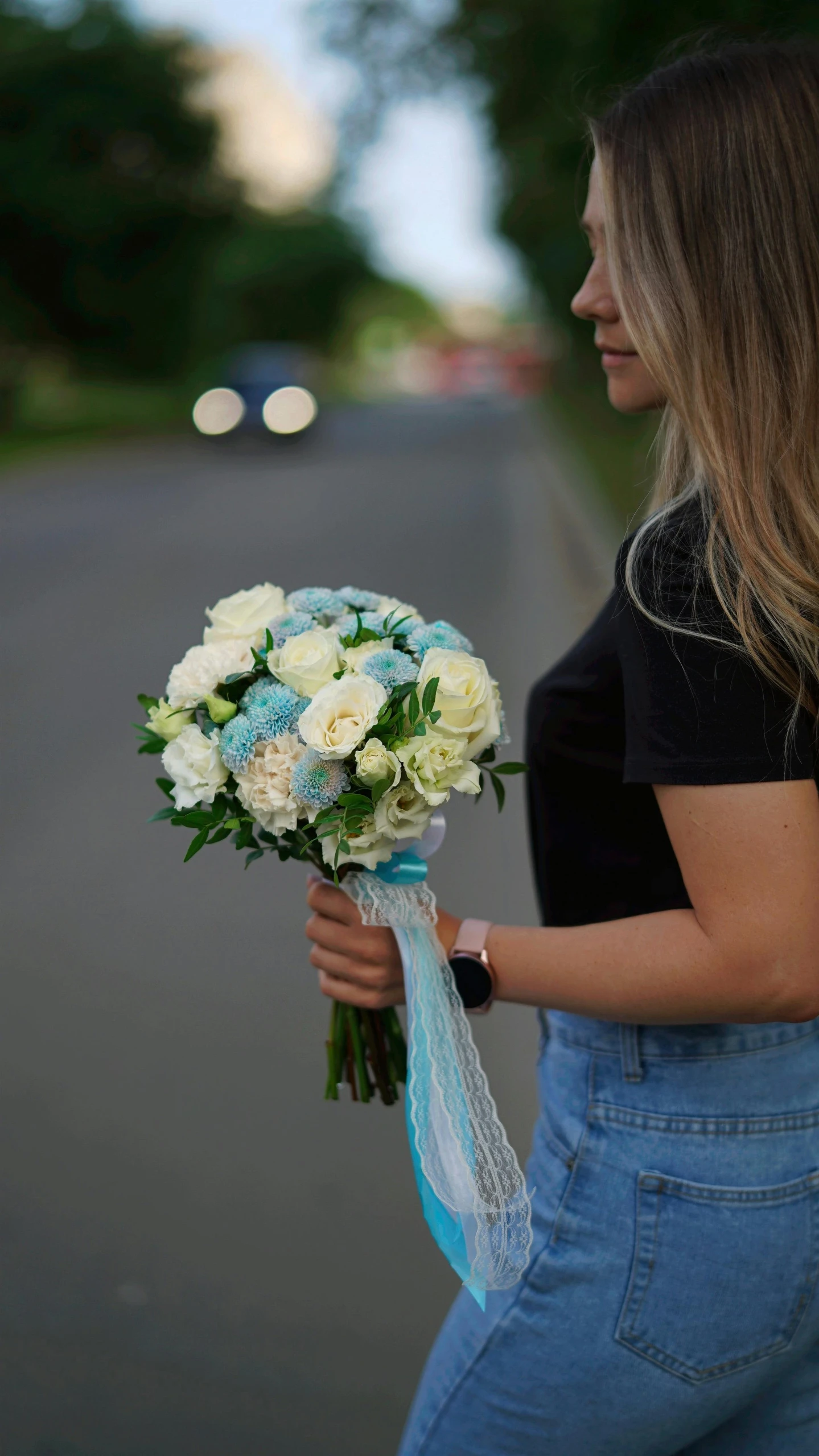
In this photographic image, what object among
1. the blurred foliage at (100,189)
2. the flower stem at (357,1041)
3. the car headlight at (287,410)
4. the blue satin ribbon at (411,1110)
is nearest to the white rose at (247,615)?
the blue satin ribbon at (411,1110)

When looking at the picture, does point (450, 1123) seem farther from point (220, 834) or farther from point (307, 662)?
point (307, 662)

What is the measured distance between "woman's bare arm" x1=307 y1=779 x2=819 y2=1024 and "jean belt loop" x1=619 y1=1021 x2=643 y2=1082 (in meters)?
0.08

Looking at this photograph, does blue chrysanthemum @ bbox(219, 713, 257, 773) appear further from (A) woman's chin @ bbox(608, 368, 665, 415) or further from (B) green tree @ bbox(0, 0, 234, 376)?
(B) green tree @ bbox(0, 0, 234, 376)

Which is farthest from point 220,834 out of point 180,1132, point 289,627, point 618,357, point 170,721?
point 180,1132

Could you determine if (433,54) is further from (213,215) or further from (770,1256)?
(213,215)

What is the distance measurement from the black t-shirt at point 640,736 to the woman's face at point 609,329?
27cm

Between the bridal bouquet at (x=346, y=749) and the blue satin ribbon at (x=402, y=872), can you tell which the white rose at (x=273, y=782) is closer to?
the bridal bouquet at (x=346, y=749)

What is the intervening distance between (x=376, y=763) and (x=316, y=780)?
0.07 meters

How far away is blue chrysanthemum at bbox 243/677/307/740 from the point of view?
1454 millimetres

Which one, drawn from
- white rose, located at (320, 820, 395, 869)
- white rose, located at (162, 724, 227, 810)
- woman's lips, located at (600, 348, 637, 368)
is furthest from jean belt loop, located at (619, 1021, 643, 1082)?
woman's lips, located at (600, 348, 637, 368)

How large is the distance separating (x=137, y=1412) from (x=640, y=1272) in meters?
1.65

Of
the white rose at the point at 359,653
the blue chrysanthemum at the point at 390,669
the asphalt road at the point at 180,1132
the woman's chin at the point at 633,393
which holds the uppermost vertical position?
the woman's chin at the point at 633,393

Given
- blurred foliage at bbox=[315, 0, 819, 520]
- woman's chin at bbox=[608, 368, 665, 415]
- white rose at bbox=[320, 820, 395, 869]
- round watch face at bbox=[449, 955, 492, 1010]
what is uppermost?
blurred foliage at bbox=[315, 0, 819, 520]

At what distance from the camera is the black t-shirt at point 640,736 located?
118 centimetres
